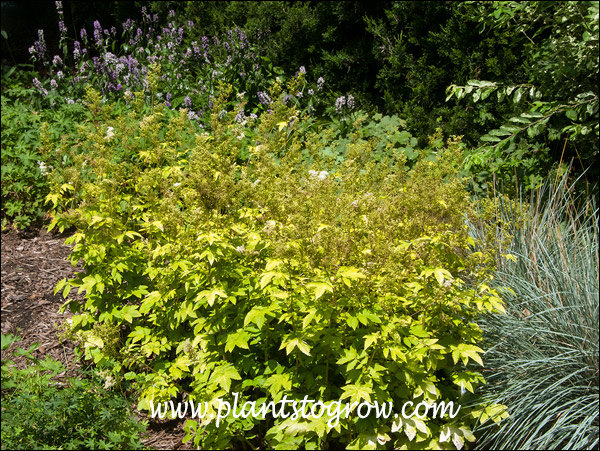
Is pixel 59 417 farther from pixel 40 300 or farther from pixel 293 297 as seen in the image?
pixel 40 300

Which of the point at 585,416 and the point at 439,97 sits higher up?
the point at 439,97

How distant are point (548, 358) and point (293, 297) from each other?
1306 mm

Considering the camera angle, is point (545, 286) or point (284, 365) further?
point (545, 286)

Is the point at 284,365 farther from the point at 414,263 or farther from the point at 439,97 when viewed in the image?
the point at 439,97

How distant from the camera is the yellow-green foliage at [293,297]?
2.73 meters

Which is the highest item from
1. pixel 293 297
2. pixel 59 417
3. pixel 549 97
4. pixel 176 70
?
pixel 176 70

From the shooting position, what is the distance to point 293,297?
9.21ft

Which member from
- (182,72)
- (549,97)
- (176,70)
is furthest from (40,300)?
(549,97)

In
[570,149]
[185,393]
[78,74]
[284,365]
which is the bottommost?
[185,393]

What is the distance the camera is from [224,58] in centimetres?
682

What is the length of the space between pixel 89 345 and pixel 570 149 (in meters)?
3.97

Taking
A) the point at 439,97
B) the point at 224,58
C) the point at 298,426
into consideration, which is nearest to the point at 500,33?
the point at 439,97

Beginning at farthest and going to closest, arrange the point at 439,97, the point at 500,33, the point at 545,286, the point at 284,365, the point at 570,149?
the point at 439,97 < the point at 500,33 < the point at 570,149 < the point at 545,286 < the point at 284,365

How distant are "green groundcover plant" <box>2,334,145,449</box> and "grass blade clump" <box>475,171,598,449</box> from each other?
5.92 feet
